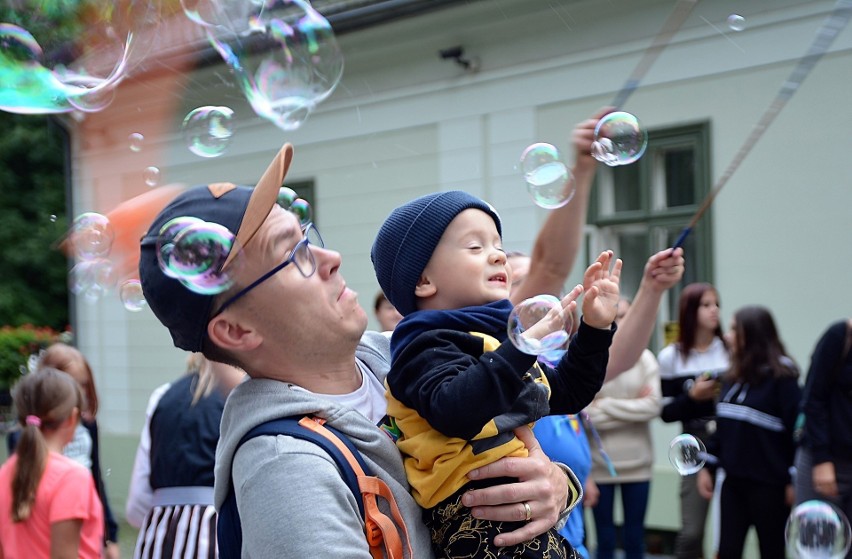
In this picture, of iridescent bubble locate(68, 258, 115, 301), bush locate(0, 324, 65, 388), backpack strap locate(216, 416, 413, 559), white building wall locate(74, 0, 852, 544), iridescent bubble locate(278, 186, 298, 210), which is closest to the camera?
backpack strap locate(216, 416, 413, 559)

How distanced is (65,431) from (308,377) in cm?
264

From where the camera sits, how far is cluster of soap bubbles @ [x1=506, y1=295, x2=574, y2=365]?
5.68 feet

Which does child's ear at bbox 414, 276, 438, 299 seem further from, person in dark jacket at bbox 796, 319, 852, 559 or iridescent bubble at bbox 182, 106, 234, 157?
person in dark jacket at bbox 796, 319, 852, 559

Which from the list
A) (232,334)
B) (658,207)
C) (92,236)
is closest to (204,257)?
(232,334)

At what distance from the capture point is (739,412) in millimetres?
5172

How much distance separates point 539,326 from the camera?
177 centimetres

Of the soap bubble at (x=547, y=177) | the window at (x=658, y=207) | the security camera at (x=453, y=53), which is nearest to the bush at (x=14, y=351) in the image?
the security camera at (x=453, y=53)

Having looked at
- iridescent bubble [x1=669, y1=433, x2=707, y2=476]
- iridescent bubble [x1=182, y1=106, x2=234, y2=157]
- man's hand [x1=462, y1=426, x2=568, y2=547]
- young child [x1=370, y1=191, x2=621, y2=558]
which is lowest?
iridescent bubble [x1=669, y1=433, x2=707, y2=476]

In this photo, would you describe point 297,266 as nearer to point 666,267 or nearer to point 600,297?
point 600,297

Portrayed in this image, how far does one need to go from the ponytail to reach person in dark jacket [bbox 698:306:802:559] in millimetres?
3570

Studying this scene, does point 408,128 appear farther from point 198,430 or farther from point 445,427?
point 445,427

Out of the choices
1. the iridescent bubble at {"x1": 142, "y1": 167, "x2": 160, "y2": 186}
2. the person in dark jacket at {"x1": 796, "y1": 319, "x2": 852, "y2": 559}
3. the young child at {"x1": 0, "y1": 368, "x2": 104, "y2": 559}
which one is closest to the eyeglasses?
the iridescent bubble at {"x1": 142, "y1": 167, "x2": 160, "y2": 186}

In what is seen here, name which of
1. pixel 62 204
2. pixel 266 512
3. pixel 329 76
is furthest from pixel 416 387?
pixel 62 204

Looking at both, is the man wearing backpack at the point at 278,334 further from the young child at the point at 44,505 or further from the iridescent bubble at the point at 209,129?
→ the young child at the point at 44,505
